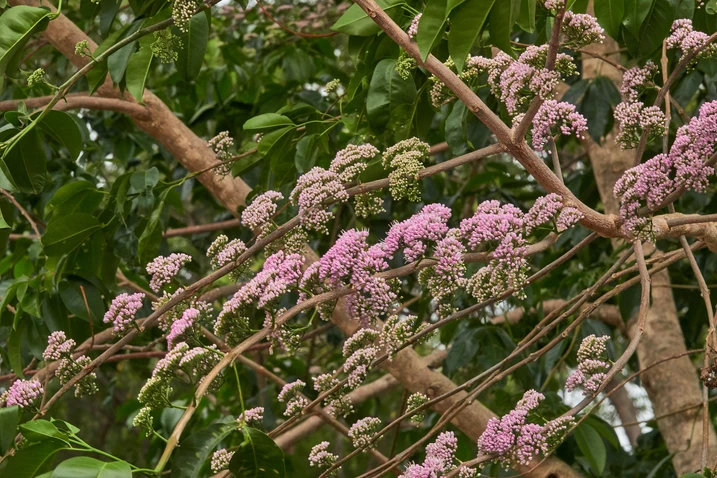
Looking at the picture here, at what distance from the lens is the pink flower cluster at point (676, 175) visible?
105 cm

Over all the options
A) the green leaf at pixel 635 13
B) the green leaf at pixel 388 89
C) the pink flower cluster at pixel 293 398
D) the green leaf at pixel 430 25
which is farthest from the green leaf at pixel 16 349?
the green leaf at pixel 635 13

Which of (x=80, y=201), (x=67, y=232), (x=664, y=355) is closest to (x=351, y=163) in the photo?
(x=67, y=232)

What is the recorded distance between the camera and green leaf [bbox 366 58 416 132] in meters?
1.35

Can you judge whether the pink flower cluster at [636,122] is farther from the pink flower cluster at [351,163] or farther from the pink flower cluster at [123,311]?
the pink flower cluster at [123,311]

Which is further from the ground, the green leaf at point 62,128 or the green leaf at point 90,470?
the green leaf at point 62,128

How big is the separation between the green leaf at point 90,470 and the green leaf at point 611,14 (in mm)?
783

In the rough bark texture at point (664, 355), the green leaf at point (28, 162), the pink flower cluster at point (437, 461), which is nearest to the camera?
the pink flower cluster at point (437, 461)

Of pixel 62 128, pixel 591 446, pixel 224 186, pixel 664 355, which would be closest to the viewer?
pixel 62 128

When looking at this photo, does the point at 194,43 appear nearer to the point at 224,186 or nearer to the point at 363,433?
the point at 224,186

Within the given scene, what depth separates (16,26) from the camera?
44.4 inches

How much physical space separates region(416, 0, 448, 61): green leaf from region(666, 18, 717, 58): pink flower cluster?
0.39 metres

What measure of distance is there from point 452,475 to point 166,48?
0.71m

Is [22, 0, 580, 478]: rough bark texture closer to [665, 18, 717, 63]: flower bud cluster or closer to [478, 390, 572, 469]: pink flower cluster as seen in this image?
[478, 390, 572, 469]: pink flower cluster

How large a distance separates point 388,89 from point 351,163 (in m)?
0.26
